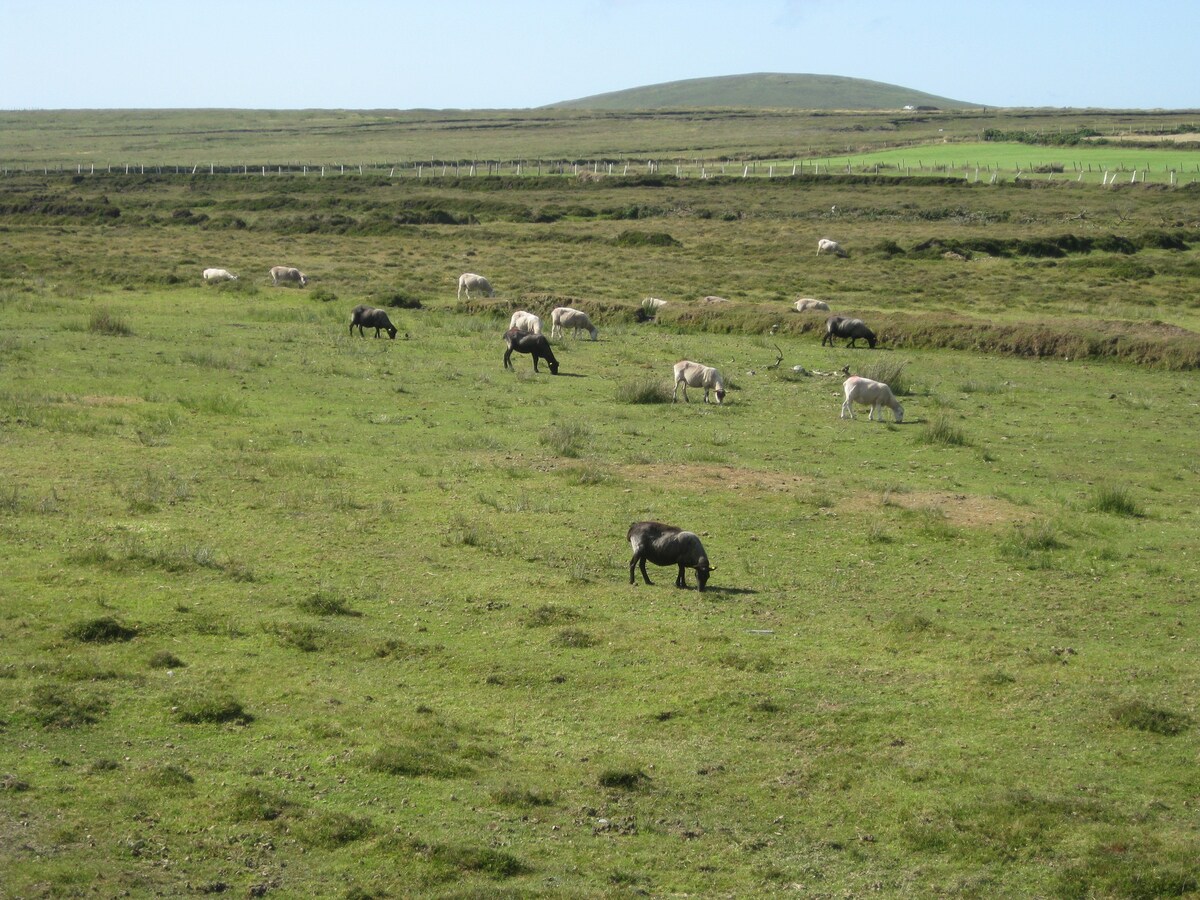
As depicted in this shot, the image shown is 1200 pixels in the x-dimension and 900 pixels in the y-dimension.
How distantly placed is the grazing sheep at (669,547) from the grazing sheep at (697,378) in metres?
12.6

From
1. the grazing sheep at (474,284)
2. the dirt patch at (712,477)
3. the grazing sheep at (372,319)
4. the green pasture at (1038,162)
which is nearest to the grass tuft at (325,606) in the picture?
the dirt patch at (712,477)

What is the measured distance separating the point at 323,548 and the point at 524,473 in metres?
5.20

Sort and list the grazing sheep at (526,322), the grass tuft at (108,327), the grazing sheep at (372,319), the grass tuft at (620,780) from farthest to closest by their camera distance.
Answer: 1. the grazing sheep at (372,319)
2. the grass tuft at (108,327)
3. the grazing sheep at (526,322)
4. the grass tuft at (620,780)

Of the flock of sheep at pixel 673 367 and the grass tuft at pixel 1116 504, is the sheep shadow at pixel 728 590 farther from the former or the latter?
the grass tuft at pixel 1116 504

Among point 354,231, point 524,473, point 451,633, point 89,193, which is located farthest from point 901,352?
point 89,193

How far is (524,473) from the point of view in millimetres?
22000

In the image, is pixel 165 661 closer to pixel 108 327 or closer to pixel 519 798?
pixel 519 798

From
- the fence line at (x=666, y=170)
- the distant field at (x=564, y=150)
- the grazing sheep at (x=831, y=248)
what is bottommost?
the grazing sheep at (x=831, y=248)

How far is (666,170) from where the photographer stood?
5027 inches

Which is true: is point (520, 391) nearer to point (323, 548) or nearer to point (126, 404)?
point (126, 404)

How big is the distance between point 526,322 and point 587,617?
2203 cm

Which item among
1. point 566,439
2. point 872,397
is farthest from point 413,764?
point 872,397

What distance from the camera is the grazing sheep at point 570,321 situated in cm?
3834

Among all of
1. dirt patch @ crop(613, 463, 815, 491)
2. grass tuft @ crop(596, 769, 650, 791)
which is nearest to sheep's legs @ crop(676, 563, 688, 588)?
dirt patch @ crop(613, 463, 815, 491)
